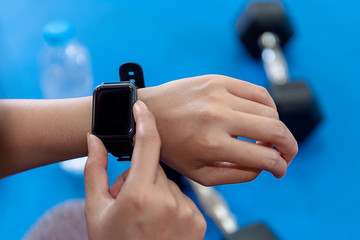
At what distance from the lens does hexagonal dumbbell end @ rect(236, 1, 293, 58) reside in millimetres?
1121

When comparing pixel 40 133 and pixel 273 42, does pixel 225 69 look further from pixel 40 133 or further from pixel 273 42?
pixel 40 133

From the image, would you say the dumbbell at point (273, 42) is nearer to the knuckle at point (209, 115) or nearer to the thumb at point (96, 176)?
the knuckle at point (209, 115)

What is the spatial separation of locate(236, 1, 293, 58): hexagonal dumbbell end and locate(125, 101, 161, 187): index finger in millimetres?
751

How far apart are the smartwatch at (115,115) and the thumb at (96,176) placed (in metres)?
0.05

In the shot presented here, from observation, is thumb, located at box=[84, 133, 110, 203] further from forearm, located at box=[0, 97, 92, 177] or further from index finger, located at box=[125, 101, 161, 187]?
forearm, located at box=[0, 97, 92, 177]

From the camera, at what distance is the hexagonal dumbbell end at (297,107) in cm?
93

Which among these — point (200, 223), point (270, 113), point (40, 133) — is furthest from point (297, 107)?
point (40, 133)

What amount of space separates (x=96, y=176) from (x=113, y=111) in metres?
0.14

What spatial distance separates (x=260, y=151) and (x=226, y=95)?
124mm

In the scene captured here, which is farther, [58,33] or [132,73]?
[58,33]

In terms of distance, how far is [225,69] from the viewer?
1.15 m

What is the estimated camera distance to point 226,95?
2.03ft

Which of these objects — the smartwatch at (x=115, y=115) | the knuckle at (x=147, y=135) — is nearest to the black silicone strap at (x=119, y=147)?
the smartwatch at (x=115, y=115)

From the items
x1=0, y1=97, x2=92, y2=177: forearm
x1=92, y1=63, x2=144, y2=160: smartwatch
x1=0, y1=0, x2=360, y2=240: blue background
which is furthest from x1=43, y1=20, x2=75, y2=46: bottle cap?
x1=92, y1=63, x2=144, y2=160: smartwatch
